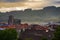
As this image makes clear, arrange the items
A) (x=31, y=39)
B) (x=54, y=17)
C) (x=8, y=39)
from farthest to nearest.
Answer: (x=54, y=17) < (x=31, y=39) < (x=8, y=39)

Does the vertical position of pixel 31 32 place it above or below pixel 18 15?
above

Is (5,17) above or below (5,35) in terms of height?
below

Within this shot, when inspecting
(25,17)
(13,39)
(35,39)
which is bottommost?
(25,17)

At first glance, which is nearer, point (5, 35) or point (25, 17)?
point (5, 35)

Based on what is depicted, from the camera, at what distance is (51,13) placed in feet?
375

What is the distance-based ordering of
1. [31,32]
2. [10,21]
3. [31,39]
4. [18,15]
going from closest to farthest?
[31,39]
[31,32]
[10,21]
[18,15]

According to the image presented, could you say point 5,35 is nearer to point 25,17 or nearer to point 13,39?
point 13,39

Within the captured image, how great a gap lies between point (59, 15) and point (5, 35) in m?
73.3

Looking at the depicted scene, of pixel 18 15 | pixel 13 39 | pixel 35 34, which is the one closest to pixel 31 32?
pixel 35 34

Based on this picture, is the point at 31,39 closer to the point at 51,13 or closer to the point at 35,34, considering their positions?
the point at 35,34

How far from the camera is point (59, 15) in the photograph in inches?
4158

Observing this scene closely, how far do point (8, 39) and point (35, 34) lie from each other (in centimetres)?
1367

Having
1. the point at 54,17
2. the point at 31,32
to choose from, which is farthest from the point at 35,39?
the point at 54,17

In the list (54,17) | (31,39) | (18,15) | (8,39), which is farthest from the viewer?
(18,15)
